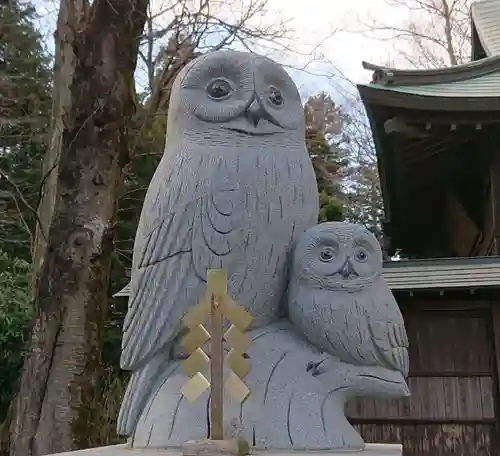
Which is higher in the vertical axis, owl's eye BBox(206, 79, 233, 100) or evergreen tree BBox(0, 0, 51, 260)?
evergreen tree BBox(0, 0, 51, 260)

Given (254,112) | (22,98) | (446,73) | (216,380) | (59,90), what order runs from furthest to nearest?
(22,98), (446,73), (59,90), (254,112), (216,380)

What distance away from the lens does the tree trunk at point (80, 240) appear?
392 cm

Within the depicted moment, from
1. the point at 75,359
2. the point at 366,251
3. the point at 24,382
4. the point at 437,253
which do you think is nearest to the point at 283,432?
the point at 366,251

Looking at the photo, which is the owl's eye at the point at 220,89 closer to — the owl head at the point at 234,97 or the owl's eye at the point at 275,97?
the owl head at the point at 234,97

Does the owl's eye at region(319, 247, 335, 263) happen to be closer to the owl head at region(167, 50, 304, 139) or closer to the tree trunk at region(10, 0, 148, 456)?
the owl head at region(167, 50, 304, 139)

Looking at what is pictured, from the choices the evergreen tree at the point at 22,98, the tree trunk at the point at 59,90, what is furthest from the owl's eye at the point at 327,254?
the evergreen tree at the point at 22,98

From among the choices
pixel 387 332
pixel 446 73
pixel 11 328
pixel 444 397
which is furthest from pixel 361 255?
pixel 11 328

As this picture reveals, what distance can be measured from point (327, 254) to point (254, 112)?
52 centimetres

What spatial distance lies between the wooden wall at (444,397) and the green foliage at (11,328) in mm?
4487

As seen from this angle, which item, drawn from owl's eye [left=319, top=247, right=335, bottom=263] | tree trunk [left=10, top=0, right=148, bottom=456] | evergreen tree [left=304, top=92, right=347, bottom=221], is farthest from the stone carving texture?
evergreen tree [left=304, top=92, right=347, bottom=221]

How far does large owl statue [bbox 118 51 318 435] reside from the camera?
1.95 m

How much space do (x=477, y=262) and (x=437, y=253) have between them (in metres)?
5.10

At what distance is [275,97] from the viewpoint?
6.97ft

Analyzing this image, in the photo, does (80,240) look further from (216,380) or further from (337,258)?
(216,380)
